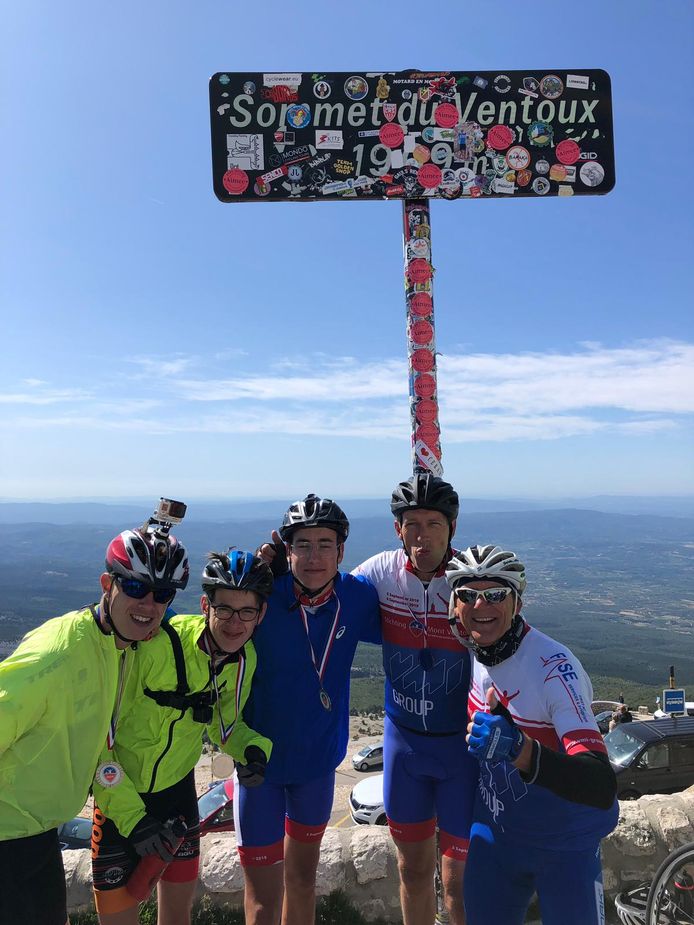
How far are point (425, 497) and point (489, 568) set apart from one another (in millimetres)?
926

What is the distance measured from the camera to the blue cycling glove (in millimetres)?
2592

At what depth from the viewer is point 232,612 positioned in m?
3.49

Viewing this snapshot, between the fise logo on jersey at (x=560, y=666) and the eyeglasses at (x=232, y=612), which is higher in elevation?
the eyeglasses at (x=232, y=612)

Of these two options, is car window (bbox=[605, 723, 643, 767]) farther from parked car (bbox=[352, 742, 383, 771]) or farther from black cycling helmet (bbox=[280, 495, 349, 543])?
parked car (bbox=[352, 742, 383, 771])

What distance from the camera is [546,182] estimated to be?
6.57 meters

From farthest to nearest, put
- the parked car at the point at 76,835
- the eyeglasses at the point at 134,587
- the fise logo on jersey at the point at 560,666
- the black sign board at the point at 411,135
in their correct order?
the parked car at the point at 76,835, the black sign board at the point at 411,135, the eyeglasses at the point at 134,587, the fise logo on jersey at the point at 560,666

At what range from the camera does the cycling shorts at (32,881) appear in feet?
8.79

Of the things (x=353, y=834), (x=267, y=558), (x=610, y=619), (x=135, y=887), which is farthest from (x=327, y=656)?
(x=610, y=619)

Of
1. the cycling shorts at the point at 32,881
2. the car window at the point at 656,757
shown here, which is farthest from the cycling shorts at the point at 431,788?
the car window at the point at 656,757

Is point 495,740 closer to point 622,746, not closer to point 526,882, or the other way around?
point 526,882

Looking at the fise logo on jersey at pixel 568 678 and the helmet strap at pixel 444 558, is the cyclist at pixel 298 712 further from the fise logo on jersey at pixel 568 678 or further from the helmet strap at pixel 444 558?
the fise logo on jersey at pixel 568 678

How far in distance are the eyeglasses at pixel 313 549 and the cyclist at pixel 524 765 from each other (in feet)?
3.39

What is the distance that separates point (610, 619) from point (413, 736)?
204 metres

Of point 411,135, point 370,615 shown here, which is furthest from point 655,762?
point 411,135
